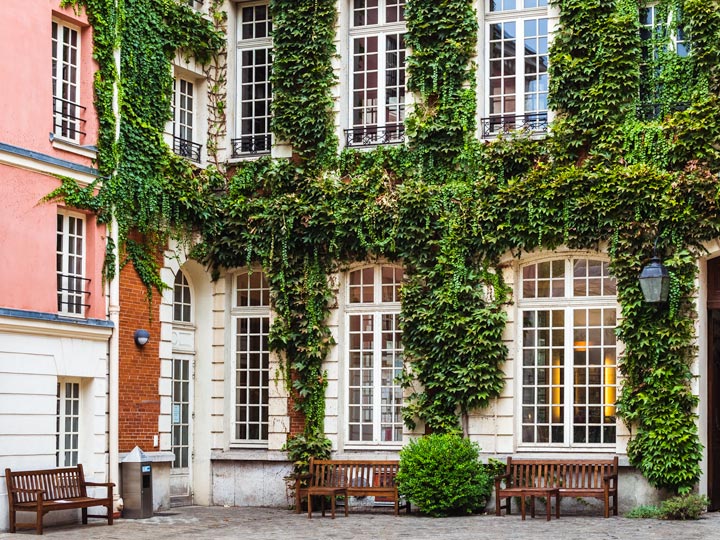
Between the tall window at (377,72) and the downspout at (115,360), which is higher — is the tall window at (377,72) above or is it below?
above

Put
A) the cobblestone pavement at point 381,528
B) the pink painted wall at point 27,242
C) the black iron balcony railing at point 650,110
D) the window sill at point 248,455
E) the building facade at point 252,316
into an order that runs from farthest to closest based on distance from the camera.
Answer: the window sill at point 248,455
the black iron balcony railing at point 650,110
the building facade at point 252,316
the pink painted wall at point 27,242
the cobblestone pavement at point 381,528

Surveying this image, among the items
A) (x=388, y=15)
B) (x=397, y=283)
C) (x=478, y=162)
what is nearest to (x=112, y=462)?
(x=397, y=283)

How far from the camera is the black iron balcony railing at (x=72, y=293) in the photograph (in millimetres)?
15648

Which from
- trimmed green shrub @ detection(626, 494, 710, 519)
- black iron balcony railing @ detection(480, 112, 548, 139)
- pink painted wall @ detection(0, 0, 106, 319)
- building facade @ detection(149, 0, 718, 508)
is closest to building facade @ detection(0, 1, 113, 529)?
pink painted wall @ detection(0, 0, 106, 319)

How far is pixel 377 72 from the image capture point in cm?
1834

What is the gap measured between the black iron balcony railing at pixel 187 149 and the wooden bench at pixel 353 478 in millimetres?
4925

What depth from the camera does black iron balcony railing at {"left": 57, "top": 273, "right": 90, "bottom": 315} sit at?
15.6 m

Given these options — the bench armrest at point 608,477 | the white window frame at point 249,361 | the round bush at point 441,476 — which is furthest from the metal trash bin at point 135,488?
the bench armrest at point 608,477

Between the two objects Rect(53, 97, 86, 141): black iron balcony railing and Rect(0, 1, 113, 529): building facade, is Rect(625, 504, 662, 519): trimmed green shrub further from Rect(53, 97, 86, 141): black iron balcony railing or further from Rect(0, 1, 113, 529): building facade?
Rect(53, 97, 86, 141): black iron balcony railing

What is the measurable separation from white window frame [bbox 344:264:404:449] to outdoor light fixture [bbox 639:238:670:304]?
12.3 feet

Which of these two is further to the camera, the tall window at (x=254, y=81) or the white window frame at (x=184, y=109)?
the tall window at (x=254, y=81)

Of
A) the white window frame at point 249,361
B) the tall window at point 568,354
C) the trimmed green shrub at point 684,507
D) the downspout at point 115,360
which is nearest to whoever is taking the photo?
the trimmed green shrub at point 684,507

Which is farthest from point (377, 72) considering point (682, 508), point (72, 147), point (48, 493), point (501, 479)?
point (48, 493)

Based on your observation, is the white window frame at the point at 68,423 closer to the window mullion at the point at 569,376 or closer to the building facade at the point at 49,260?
the building facade at the point at 49,260
